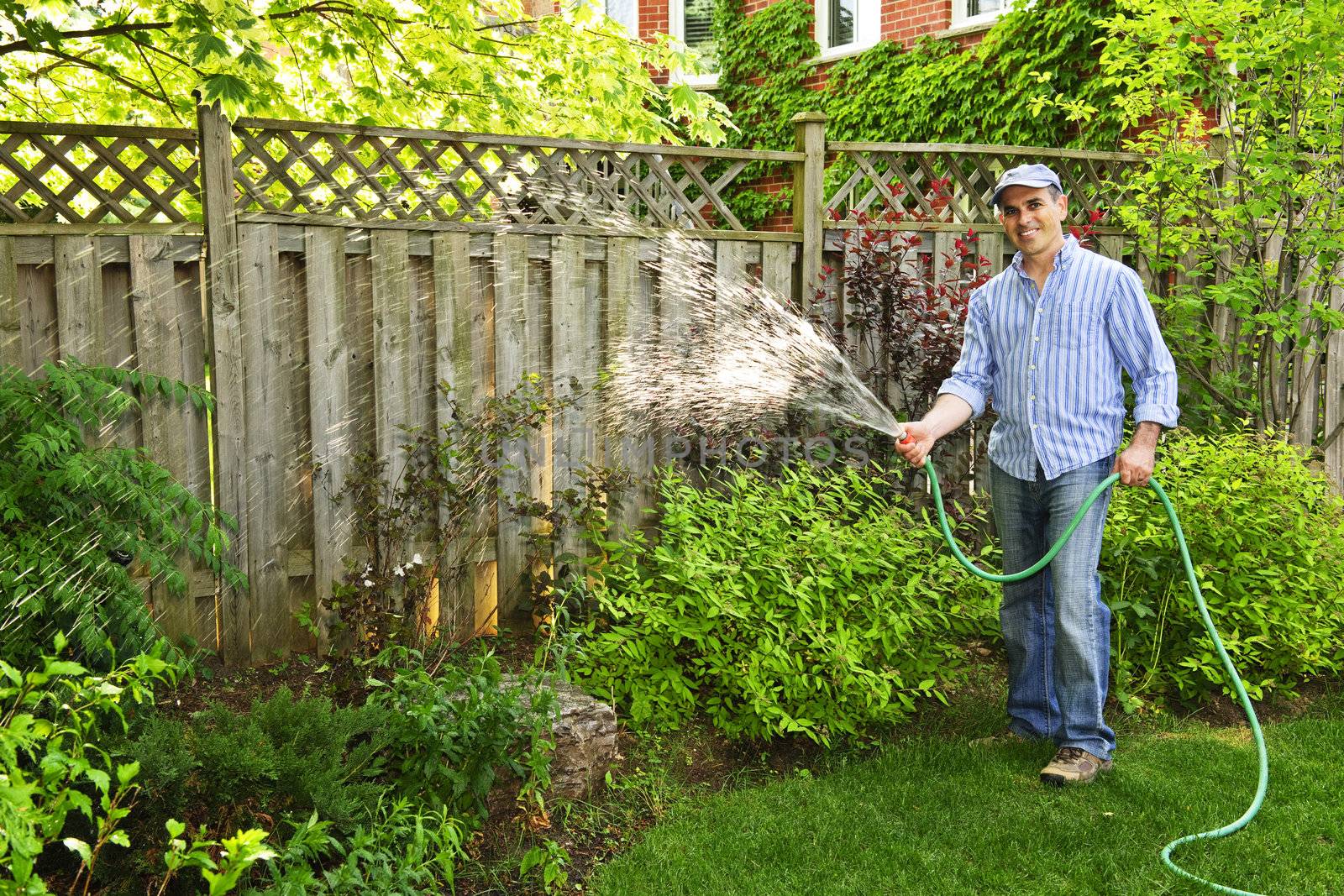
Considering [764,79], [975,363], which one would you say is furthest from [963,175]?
[764,79]

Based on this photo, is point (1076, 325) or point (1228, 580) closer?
point (1076, 325)

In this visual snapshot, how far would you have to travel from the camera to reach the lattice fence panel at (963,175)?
5.89m

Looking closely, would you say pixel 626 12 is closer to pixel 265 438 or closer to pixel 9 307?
pixel 265 438

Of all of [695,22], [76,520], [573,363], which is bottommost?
[76,520]

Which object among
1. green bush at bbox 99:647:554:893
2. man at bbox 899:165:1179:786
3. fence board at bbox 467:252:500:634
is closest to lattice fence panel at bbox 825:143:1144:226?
fence board at bbox 467:252:500:634

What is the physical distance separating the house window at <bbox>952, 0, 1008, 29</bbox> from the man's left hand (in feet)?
25.8

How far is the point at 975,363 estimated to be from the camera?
13.5 feet

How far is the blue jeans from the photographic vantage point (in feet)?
12.6

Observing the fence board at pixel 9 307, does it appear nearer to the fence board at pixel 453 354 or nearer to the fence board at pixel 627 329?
the fence board at pixel 453 354

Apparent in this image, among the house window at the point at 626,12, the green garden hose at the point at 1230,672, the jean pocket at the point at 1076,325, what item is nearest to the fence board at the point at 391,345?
the green garden hose at the point at 1230,672

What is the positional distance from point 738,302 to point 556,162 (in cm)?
111

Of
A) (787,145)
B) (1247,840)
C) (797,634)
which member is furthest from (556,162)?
(787,145)

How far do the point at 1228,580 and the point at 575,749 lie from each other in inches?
113

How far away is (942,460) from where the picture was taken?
6.00m
